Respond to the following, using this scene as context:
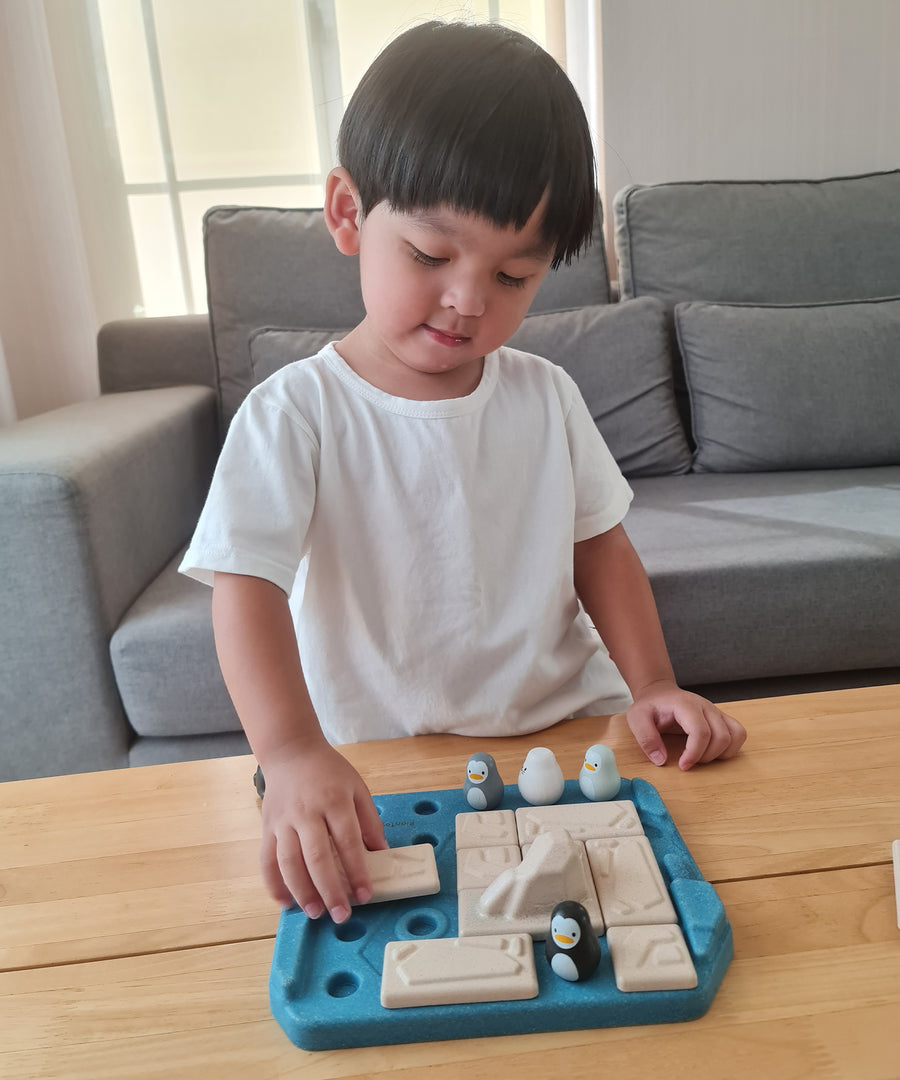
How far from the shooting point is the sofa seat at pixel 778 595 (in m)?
1.13

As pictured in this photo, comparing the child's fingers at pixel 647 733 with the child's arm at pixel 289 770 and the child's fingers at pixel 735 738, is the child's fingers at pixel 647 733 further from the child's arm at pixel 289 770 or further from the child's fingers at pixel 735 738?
the child's arm at pixel 289 770

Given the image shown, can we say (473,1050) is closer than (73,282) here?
Yes

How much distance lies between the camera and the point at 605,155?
2.13 metres

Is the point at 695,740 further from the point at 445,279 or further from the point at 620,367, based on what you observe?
the point at 620,367

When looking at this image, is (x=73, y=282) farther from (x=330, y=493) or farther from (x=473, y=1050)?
(x=473, y=1050)

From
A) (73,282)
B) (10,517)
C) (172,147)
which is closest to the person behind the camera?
(10,517)

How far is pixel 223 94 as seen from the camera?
2.14 metres

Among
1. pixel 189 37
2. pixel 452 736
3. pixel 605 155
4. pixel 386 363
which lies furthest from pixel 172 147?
pixel 452 736

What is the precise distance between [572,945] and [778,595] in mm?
851

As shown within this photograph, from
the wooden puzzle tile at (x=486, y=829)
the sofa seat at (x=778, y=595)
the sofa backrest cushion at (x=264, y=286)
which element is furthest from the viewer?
the sofa backrest cushion at (x=264, y=286)

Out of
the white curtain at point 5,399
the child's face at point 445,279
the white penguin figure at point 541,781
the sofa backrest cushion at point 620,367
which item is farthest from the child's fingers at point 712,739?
the white curtain at point 5,399

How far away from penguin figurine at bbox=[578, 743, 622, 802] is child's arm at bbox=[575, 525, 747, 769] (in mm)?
74

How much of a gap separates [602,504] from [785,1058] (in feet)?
1.68

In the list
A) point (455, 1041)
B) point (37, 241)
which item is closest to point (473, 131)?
point (455, 1041)
